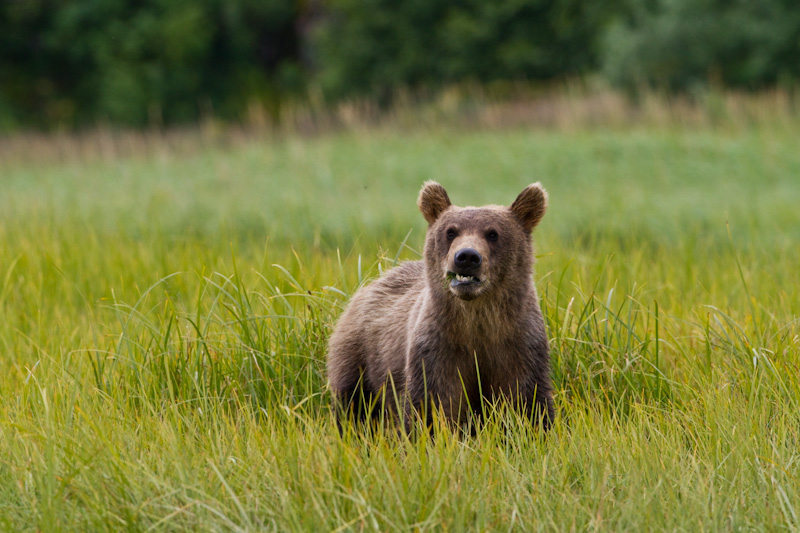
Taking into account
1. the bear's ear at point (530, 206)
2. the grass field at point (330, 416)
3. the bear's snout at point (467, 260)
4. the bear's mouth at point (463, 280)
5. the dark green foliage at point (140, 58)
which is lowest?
the grass field at point (330, 416)

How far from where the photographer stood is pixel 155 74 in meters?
38.1

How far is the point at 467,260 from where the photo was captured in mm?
3119

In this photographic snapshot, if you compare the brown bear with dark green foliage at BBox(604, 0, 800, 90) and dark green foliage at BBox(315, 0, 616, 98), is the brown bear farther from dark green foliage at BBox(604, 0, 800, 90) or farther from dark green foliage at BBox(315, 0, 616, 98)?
dark green foliage at BBox(315, 0, 616, 98)

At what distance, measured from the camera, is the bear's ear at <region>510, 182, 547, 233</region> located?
360cm

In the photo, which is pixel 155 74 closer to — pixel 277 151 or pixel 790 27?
pixel 277 151

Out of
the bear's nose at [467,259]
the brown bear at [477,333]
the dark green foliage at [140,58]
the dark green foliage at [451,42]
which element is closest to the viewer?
the bear's nose at [467,259]

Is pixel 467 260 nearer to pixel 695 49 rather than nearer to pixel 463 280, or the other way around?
pixel 463 280

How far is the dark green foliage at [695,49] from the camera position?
26.7 metres

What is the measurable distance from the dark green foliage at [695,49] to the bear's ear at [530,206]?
945 inches

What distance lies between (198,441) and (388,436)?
0.68 m

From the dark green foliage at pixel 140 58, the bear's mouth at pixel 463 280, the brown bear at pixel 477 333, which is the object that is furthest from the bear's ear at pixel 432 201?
the dark green foliage at pixel 140 58

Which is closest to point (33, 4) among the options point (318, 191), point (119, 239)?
point (318, 191)

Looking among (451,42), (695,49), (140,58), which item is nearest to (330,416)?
(695,49)

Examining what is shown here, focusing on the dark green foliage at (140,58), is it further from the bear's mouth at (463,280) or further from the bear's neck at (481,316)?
the bear's mouth at (463,280)
